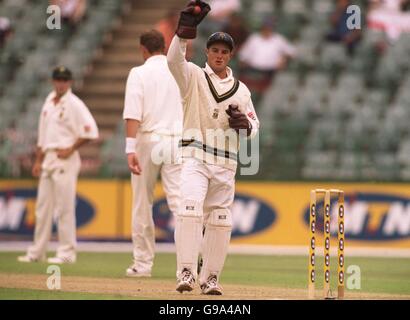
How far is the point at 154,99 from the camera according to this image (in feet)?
43.6

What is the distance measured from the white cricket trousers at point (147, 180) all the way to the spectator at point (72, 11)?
1243cm

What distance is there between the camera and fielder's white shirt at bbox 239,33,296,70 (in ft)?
73.9

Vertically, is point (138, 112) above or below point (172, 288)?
above

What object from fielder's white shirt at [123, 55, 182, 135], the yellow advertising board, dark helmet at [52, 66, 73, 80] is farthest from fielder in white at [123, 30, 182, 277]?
the yellow advertising board

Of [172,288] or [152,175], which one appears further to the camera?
[152,175]

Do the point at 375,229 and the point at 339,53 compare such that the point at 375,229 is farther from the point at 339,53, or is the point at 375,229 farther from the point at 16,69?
the point at 16,69

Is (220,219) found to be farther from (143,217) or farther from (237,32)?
(237,32)

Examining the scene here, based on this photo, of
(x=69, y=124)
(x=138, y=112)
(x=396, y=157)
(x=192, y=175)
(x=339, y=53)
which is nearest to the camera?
(x=192, y=175)

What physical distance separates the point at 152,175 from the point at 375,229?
6.81m

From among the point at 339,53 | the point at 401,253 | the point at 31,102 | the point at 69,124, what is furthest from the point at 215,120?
the point at 31,102

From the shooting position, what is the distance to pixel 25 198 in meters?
20.0

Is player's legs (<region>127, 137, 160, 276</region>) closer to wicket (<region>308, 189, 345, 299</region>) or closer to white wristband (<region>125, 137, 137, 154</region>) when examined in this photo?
white wristband (<region>125, 137, 137, 154</region>)

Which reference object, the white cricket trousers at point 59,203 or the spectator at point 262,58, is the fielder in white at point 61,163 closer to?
the white cricket trousers at point 59,203

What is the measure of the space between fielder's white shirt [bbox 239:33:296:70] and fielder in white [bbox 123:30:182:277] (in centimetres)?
926
